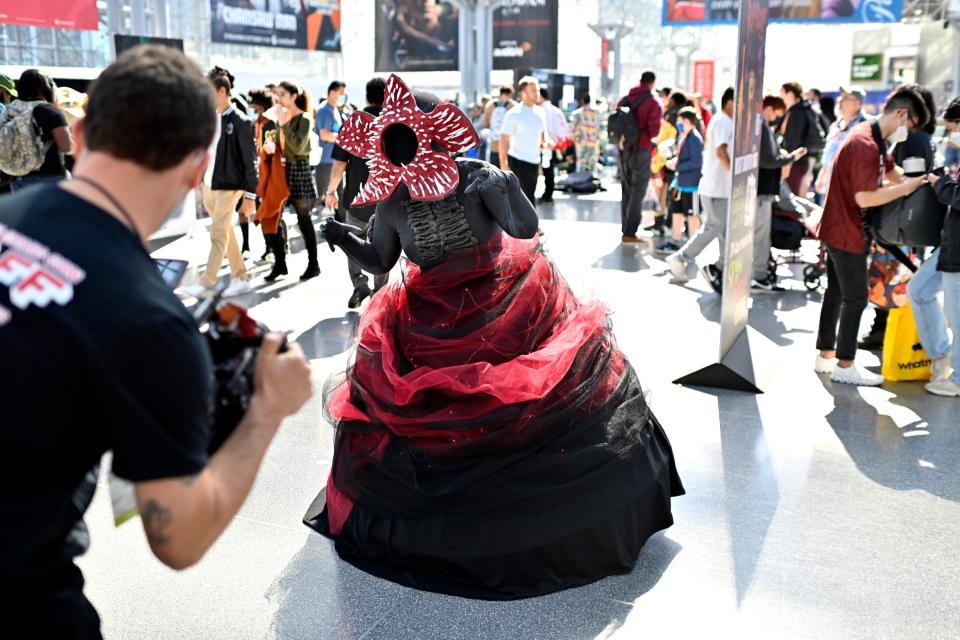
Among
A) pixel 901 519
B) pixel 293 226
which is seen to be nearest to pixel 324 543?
pixel 901 519

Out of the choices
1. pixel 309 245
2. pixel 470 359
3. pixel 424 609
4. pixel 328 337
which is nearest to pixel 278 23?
pixel 309 245

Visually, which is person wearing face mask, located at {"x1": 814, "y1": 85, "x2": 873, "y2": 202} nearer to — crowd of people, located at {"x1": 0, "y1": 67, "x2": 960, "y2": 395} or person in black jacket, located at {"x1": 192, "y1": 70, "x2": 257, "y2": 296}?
crowd of people, located at {"x1": 0, "y1": 67, "x2": 960, "y2": 395}

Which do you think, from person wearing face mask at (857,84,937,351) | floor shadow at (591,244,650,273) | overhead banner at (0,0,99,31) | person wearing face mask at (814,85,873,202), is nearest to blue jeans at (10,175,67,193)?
floor shadow at (591,244,650,273)

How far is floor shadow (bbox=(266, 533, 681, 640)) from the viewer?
266cm

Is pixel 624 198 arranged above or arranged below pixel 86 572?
above

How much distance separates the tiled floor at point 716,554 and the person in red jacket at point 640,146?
4.59m

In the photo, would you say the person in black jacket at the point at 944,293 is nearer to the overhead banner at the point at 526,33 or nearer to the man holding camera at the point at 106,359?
the man holding camera at the point at 106,359

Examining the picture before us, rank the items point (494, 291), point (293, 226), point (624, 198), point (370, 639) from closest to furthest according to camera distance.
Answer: point (370, 639) → point (494, 291) → point (624, 198) → point (293, 226)

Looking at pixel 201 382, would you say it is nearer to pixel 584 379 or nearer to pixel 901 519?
pixel 584 379

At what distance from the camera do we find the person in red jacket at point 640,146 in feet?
29.9

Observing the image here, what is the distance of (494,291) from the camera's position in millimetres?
3123

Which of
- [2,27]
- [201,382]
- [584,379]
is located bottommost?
[584,379]

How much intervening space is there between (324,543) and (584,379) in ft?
3.57

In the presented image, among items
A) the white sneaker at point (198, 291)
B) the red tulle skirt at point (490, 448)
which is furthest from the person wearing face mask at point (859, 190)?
the white sneaker at point (198, 291)
